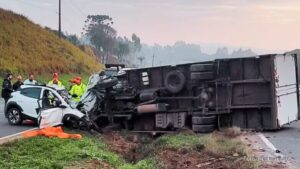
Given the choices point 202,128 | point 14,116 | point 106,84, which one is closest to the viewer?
point 202,128

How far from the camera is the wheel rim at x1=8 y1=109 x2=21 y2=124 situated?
62.8 feet

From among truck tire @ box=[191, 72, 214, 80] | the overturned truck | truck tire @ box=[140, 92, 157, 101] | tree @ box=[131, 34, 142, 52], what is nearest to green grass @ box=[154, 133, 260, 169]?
the overturned truck

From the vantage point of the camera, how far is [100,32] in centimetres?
11412

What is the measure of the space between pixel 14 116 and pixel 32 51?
4318 cm

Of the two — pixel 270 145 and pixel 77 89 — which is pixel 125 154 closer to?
pixel 270 145

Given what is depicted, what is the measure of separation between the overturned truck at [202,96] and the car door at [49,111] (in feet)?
3.90

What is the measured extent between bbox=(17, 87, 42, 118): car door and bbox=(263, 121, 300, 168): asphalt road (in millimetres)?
7770

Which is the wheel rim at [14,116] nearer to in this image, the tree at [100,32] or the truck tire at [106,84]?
A: the truck tire at [106,84]

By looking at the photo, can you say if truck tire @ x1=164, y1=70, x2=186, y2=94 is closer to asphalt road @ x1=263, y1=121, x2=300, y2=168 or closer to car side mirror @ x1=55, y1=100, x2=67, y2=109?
asphalt road @ x1=263, y1=121, x2=300, y2=168

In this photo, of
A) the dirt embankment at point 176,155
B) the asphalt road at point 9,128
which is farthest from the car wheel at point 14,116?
the dirt embankment at point 176,155

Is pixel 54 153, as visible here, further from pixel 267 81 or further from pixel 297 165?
pixel 267 81

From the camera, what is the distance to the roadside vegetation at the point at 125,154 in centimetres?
1130

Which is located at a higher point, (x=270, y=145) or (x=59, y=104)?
(x=59, y=104)

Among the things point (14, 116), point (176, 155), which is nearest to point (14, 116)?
point (14, 116)
